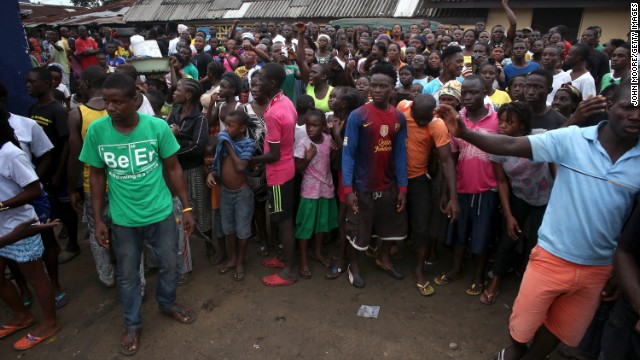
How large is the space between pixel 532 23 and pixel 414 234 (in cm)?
1281

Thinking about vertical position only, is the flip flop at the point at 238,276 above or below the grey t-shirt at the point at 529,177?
below

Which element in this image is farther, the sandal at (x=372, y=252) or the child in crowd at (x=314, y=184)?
the sandal at (x=372, y=252)

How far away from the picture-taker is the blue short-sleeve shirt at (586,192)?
6.84 feet

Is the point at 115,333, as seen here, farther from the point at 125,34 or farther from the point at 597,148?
the point at 125,34

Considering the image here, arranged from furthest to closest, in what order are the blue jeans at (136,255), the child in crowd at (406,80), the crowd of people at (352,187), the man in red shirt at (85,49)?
the man in red shirt at (85,49)
the child in crowd at (406,80)
the blue jeans at (136,255)
the crowd of people at (352,187)

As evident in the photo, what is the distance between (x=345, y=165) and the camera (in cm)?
354

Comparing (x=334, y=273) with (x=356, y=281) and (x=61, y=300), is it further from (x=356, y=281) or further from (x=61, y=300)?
(x=61, y=300)

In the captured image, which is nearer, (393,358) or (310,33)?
(393,358)

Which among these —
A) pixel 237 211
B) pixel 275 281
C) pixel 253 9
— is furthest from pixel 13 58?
pixel 253 9

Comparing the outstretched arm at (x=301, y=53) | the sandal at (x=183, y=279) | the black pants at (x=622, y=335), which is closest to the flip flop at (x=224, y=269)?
the sandal at (x=183, y=279)

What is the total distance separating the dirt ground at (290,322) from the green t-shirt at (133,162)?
3.36 feet

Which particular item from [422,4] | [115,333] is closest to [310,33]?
[422,4]

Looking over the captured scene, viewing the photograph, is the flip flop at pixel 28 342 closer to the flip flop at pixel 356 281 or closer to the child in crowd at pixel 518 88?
the flip flop at pixel 356 281

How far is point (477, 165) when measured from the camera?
350cm
